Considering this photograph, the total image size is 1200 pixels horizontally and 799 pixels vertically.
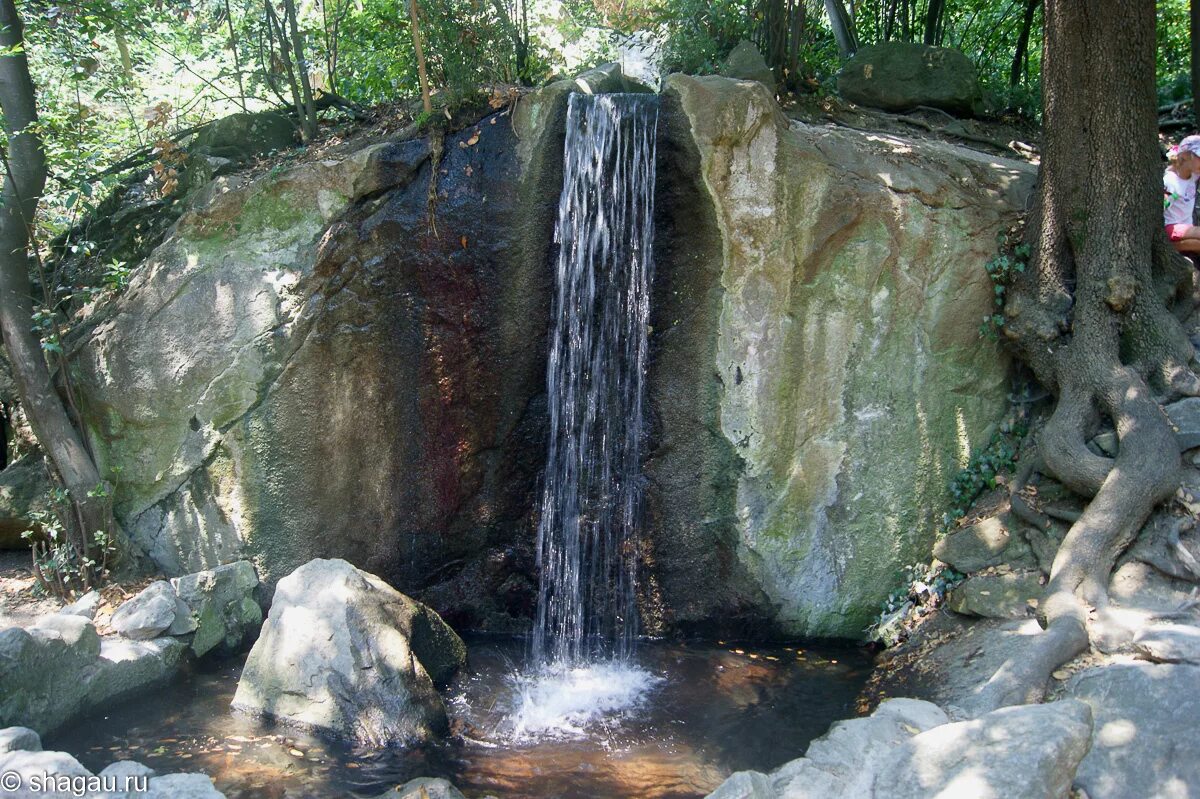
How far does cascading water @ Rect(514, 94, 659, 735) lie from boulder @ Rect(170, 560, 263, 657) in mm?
1707

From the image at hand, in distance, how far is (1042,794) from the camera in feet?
9.71

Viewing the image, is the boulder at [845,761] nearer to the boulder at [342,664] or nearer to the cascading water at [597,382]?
the boulder at [342,664]

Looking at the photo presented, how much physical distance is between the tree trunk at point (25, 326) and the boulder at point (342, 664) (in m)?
1.82

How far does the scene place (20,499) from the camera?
235 inches

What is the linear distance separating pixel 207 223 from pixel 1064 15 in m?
5.19

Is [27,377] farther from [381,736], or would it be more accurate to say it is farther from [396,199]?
[381,736]

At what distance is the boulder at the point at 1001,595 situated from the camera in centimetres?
471

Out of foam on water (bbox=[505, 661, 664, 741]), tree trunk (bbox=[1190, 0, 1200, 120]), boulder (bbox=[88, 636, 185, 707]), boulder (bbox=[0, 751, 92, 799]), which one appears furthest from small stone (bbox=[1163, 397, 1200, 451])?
boulder (bbox=[88, 636, 185, 707])

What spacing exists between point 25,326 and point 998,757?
18.9 ft

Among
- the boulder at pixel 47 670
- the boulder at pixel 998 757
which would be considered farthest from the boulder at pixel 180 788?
the boulder at pixel 998 757

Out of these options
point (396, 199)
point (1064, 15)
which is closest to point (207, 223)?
point (396, 199)

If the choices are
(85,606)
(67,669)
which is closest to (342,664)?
(67,669)

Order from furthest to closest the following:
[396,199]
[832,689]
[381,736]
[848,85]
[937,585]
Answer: [848,85]
[396,199]
[937,585]
[832,689]
[381,736]

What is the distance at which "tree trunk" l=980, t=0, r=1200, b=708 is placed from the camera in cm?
503
